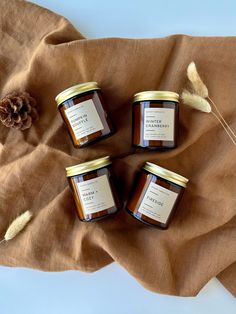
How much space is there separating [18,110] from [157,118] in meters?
0.35

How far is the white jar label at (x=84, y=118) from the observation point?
0.88 m

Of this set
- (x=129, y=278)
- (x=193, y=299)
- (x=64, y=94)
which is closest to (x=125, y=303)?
(x=129, y=278)

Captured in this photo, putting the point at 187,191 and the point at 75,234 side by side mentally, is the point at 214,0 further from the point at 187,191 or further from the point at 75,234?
the point at 75,234

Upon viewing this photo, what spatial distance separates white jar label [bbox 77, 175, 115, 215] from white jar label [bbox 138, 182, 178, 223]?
0.29 ft

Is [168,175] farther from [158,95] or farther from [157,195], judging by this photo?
[158,95]

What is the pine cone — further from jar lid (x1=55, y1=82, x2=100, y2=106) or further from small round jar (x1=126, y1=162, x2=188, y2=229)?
small round jar (x1=126, y1=162, x2=188, y2=229)

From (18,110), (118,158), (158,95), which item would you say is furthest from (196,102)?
(18,110)

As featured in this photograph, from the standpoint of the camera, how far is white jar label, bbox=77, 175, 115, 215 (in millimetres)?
892

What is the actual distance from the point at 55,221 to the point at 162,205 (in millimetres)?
291

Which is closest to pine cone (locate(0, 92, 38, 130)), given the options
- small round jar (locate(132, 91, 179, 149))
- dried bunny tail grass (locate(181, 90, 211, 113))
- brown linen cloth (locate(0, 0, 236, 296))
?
brown linen cloth (locate(0, 0, 236, 296))

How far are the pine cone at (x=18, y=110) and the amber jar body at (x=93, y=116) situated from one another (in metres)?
0.09

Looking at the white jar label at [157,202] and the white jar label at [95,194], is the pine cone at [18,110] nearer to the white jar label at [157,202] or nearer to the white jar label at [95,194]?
the white jar label at [95,194]

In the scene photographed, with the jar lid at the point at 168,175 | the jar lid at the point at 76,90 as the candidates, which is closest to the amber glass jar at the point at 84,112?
the jar lid at the point at 76,90

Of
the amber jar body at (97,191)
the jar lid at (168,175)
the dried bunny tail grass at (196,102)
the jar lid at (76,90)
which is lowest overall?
the amber jar body at (97,191)
